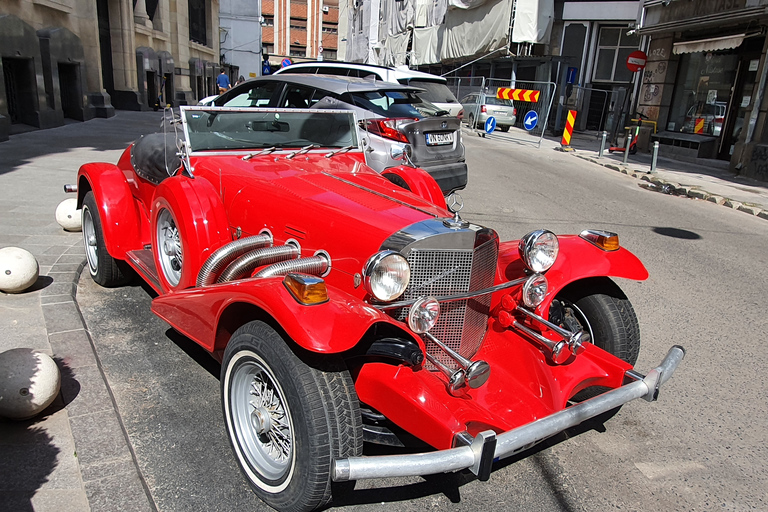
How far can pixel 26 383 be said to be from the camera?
109 inches

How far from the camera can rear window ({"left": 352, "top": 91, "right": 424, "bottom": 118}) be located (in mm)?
8321

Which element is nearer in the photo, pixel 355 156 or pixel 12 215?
A: pixel 355 156

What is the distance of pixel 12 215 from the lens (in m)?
6.22

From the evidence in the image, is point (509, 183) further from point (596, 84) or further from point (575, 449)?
point (596, 84)

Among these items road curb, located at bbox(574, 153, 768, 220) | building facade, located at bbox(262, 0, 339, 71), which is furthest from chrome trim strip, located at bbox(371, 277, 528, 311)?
building facade, located at bbox(262, 0, 339, 71)

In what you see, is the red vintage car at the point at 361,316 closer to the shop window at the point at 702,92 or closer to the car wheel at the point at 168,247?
the car wheel at the point at 168,247

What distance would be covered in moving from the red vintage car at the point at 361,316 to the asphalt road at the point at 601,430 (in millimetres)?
312

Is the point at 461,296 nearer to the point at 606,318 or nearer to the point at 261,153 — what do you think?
the point at 606,318

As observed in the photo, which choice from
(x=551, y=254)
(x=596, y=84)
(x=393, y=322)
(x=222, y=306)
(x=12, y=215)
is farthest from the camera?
(x=596, y=84)

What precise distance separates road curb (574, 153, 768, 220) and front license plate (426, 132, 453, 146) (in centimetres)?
545

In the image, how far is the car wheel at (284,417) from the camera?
7.14ft

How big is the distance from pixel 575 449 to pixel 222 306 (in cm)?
201

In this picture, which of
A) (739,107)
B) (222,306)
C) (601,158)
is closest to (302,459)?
(222,306)

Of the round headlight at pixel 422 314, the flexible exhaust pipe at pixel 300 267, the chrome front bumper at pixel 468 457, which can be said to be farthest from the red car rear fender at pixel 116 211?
the chrome front bumper at pixel 468 457
